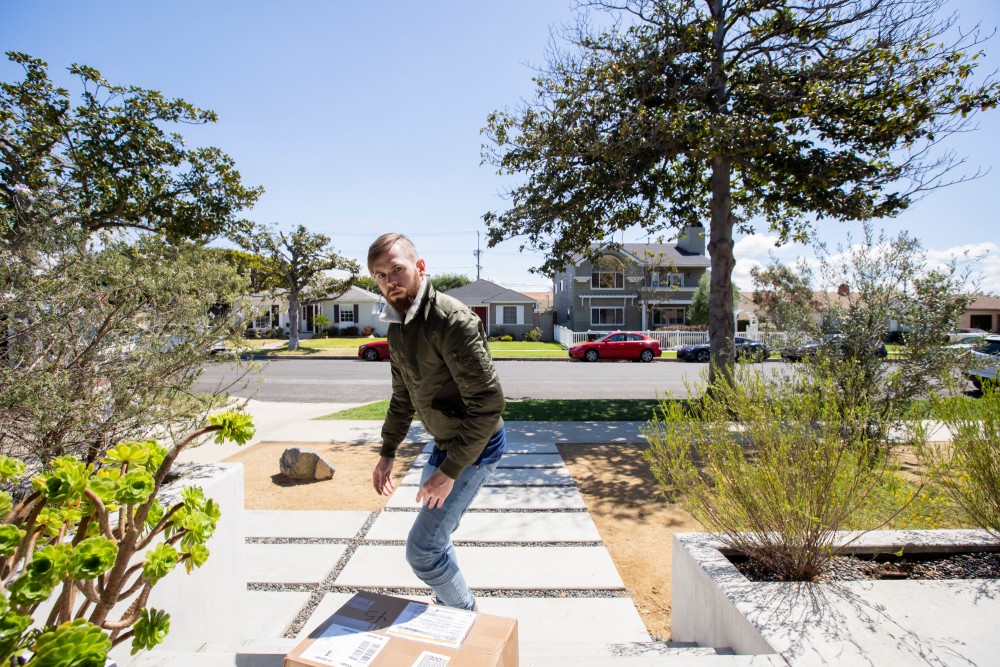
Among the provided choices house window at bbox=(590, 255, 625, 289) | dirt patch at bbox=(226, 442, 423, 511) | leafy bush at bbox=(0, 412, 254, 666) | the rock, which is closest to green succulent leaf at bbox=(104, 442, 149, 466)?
leafy bush at bbox=(0, 412, 254, 666)

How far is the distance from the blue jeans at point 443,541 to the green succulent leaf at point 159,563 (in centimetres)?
111

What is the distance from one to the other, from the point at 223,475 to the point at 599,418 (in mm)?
6951

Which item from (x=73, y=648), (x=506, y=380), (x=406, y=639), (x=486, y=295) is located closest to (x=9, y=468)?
(x=73, y=648)

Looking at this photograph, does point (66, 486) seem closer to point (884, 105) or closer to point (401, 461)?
point (401, 461)

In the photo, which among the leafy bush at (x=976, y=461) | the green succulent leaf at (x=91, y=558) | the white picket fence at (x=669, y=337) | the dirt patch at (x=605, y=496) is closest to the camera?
the green succulent leaf at (x=91, y=558)

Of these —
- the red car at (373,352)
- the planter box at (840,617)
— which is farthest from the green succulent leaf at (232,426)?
the red car at (373,352)

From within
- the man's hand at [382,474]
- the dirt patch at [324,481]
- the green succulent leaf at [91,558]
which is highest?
the green succulent leaf at [91,558]

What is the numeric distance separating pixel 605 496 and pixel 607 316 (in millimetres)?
30238

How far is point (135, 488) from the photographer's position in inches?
43.6

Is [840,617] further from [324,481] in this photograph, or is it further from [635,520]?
[324,481]

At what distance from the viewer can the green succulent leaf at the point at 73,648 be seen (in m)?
0.82

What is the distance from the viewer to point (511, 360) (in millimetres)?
22562

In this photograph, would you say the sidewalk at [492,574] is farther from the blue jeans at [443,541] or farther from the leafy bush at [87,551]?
the leafy bush at [87,551]

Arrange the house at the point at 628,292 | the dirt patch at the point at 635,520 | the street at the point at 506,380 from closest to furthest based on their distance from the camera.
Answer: the dirt patch at the point at 635,520
the street at the point at 506,380
the house at the point at 628,292
